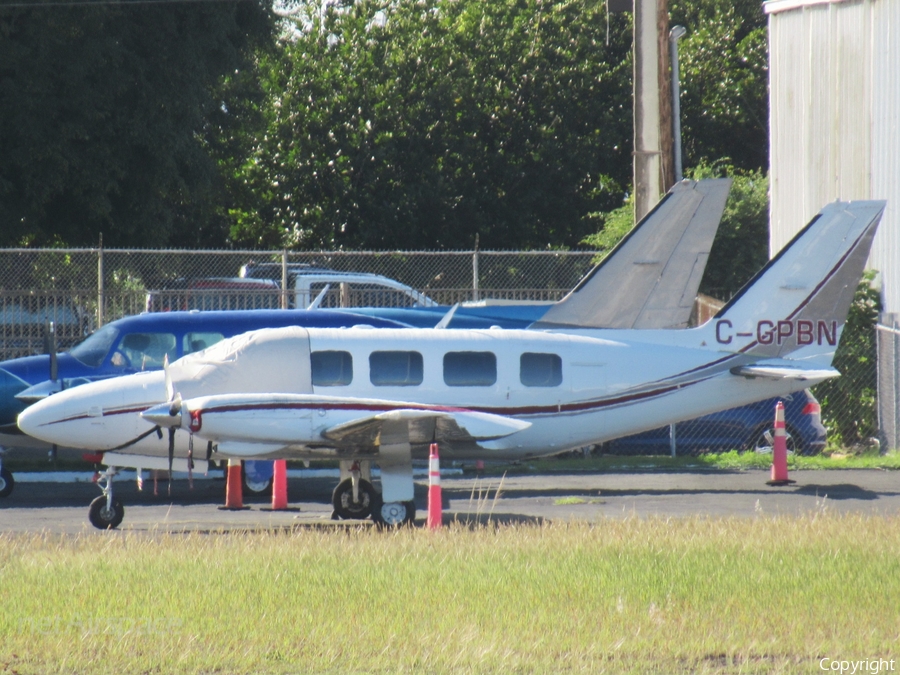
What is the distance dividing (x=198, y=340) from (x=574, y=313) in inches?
201

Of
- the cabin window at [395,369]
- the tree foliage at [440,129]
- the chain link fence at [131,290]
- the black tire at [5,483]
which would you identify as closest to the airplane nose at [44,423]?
the black tire at [5,483]

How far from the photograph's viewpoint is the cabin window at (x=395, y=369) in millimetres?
12844

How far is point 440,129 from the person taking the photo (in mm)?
36188

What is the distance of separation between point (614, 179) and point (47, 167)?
2036 centimetres

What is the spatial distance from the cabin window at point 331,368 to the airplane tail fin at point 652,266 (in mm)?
3754

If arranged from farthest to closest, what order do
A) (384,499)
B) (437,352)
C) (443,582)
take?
(437,352)
(384,499)
(443,582)

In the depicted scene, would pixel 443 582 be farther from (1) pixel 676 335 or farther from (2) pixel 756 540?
(1) pixel 676 335

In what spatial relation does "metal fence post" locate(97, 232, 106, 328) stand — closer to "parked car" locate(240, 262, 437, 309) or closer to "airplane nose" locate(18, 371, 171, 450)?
"parked car" locate(240, 262, 437, 309)

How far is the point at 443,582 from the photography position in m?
8.67

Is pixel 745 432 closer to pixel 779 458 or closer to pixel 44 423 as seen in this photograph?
pixel 779 458

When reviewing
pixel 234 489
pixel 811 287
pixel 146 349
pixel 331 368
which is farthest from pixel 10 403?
pixel 811 287

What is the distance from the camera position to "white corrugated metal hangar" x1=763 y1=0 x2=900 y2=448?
19859 millimetres

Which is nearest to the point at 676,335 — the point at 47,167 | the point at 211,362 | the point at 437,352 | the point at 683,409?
the point at 683,409

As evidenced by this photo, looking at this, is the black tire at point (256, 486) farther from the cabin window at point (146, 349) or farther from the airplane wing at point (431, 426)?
the airplane wing at point (431, 426)
